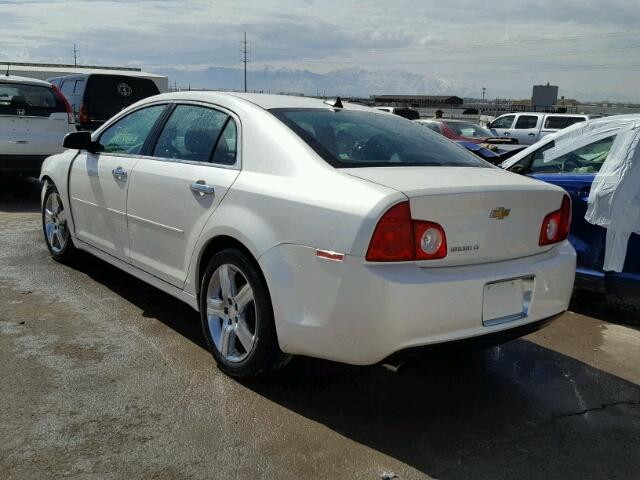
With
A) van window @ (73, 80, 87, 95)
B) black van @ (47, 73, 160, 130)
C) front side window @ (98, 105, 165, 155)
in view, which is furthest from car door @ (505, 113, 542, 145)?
front side window @ (98, 105, 165, 155)

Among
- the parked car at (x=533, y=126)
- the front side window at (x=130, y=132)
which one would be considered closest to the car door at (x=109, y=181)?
the front side window at (x=130, y=132)

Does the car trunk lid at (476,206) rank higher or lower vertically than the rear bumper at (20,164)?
higher

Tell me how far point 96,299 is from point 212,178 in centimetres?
188

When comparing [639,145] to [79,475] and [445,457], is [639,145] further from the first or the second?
[79,475]

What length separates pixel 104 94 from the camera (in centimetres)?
1440

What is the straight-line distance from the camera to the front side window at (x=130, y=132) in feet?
14.8

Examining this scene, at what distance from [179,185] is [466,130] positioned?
14576 mm

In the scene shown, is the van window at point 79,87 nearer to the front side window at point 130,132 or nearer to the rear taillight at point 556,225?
the front side window at point 130,132

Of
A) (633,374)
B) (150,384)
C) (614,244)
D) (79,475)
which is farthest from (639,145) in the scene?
(79,475)

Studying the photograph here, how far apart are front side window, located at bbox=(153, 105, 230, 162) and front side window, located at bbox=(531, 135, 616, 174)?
2960 millimetres

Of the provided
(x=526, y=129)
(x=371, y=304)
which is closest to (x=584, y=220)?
(x=371, y=304)

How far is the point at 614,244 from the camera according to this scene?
4.56 metres

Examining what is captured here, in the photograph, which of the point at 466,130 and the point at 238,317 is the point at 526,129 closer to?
the point at 466,130

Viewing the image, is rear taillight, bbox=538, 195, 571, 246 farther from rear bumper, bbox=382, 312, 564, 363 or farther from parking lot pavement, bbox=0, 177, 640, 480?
parking lot pavement, bbox=0, 177, 640, 480
